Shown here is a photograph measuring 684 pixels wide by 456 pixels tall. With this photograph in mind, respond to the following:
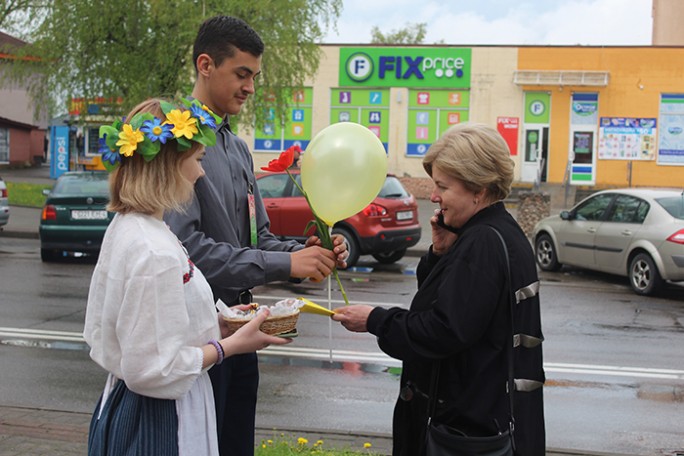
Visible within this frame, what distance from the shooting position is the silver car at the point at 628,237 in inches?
472

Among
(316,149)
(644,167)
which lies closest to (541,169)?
(644,167)

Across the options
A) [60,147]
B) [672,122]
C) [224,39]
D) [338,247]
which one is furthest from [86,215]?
[672,122]

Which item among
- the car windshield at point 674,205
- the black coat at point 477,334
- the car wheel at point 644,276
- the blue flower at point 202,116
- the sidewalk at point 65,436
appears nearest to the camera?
the blue flower at point 202,116

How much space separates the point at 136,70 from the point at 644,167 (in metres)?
20.2

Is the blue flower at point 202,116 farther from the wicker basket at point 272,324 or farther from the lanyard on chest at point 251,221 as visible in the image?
the lanyard on chest at point 251,221

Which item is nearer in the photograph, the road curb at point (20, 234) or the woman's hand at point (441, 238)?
the woman's hand at point (441, 238)

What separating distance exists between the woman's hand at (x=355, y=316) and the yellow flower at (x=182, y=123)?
959 mm

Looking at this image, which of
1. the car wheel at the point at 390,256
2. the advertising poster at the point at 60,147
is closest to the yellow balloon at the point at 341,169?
the car wheel at the point at 390,256

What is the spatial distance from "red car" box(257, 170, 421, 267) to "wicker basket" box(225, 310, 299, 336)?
11.1 meters

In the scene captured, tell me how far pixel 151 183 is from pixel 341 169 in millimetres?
940

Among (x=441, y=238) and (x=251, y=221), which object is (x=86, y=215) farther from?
(x=441, y=238)

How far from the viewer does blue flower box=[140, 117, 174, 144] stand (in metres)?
2.46

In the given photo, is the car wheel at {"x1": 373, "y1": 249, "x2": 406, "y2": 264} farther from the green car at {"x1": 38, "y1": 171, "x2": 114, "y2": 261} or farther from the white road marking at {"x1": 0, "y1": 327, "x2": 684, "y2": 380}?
the white road marking at {"x1": 0, "y1": 327, "x2": 684, "y2": 380}

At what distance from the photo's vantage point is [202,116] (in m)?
2.58
